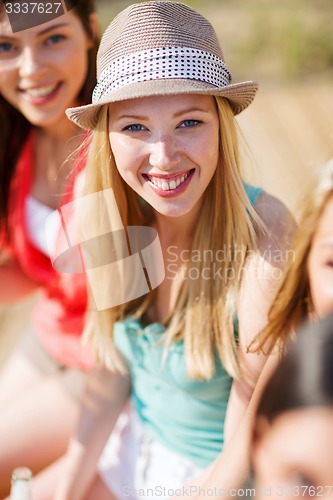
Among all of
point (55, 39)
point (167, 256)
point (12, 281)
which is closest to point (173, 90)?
point (167, 256)

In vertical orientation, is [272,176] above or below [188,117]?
below

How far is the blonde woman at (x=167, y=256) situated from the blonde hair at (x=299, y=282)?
0.07m

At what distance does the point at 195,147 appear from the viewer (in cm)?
124

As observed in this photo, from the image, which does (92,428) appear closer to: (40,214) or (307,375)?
(40,214)

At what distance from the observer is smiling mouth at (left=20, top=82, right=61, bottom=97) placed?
1.67 m

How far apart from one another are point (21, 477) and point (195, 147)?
81cm

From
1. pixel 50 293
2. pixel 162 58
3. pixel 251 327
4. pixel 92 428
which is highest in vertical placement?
pixel 162 58

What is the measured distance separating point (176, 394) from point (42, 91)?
0.84 metres

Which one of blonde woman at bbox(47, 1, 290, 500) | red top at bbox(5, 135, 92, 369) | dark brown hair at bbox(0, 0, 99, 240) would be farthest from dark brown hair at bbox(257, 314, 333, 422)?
dark brown hair at bbox(0, 0, 99, 240)

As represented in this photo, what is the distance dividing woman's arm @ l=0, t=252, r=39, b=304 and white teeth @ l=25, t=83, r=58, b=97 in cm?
67

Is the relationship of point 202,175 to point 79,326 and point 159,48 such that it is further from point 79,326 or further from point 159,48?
point 79,326

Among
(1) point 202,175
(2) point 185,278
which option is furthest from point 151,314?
(1) point 202,175

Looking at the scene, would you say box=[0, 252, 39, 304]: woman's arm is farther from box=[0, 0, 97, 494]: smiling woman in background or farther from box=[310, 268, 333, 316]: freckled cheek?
box=[310, 268, 333, 316]: freckled cheek

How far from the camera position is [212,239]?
1.42m
